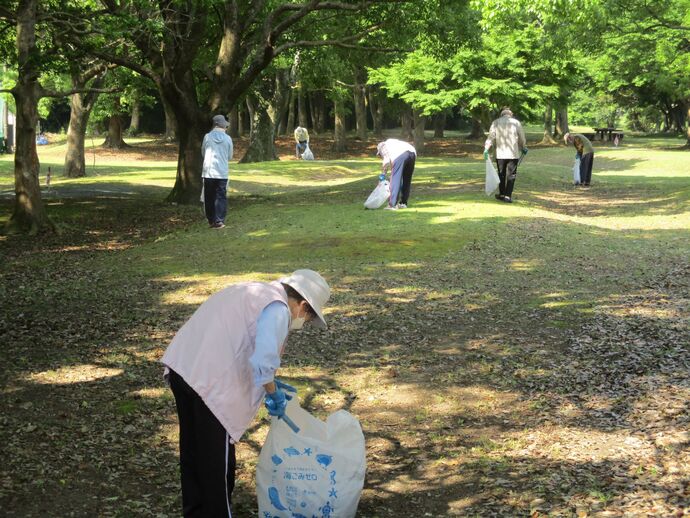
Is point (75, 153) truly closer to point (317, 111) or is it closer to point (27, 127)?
point (27, 127)

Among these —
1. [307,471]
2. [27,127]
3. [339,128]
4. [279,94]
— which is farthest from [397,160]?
[339,128]

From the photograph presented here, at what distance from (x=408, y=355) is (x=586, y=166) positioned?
807 inches

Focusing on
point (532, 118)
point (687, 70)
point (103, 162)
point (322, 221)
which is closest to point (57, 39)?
point (322, 221)

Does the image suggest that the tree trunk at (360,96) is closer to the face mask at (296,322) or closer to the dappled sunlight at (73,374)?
the dappled sunlight at (73,374)

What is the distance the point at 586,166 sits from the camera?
2756 centimetres

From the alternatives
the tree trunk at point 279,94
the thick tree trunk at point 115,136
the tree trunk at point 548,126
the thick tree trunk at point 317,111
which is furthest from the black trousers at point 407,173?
the thick tree trunk at point 317,111

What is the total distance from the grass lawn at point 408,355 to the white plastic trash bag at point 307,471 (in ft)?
1.64

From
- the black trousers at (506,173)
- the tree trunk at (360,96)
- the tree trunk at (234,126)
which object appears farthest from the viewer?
the tree trunk at (234,126)

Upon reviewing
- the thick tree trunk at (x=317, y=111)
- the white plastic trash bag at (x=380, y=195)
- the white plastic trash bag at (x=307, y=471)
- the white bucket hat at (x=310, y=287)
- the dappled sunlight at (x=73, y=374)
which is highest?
the thick tree trunk at (x=317, y=111)

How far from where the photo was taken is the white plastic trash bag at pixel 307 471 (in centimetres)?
475

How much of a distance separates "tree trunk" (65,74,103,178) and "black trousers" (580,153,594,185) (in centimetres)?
1481

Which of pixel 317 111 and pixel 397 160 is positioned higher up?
pixel 317 111

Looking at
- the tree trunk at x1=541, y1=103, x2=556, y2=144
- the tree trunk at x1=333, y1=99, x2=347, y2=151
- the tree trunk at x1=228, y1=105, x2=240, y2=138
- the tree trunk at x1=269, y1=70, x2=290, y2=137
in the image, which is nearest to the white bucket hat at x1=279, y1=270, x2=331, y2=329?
the tree trunk at x1=269, y1=70, x2=290, y2=137

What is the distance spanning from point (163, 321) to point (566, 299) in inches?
183
